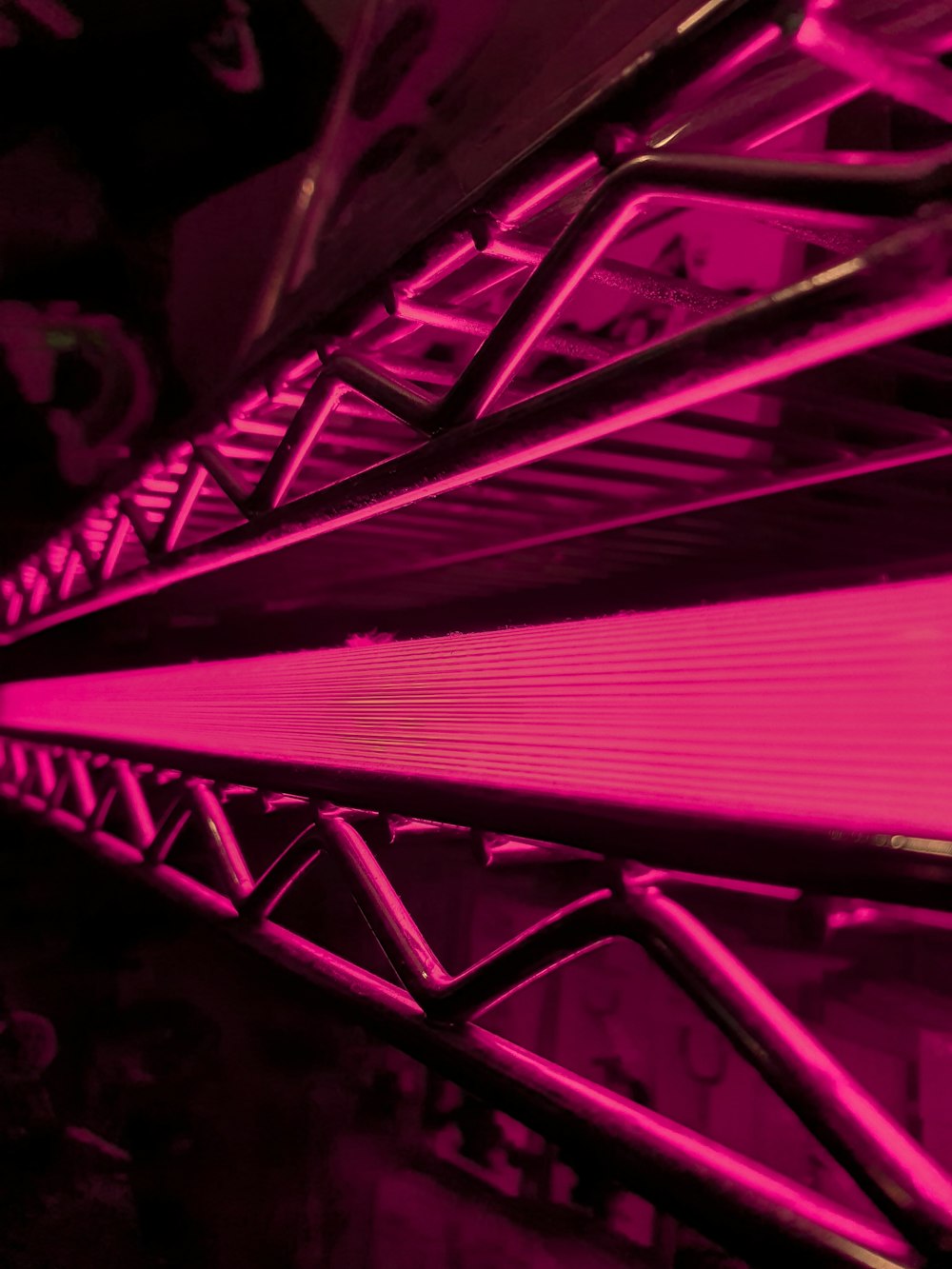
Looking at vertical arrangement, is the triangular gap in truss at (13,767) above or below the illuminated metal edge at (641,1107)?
below

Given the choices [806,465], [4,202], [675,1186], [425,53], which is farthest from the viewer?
[4,202]

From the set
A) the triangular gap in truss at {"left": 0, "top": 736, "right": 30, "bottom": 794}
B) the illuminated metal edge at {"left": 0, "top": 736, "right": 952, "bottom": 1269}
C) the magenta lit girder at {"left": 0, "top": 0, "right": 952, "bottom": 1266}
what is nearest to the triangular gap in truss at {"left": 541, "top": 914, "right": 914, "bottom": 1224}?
the illuminated metal edge at {"left": 0, "top": 736, "right": 952, "bottom": 1269}

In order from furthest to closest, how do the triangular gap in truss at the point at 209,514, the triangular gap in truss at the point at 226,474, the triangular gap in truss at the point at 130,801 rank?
the triangular gap in truss at the point at 209,514
the triangular gap in truss at the point at 130,801
the triangular gap in truss at the point at 226,474

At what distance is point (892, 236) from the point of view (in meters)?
0.48

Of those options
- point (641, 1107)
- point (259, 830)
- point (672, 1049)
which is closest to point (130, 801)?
point (259, 830)

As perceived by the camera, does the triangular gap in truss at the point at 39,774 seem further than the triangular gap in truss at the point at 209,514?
Yes

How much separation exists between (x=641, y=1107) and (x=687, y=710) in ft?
1.11

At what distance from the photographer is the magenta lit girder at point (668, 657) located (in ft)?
1.75

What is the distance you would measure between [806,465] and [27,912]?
9.33 feet

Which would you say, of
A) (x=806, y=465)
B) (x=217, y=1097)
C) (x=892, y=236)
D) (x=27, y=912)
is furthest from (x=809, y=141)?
(x=27, y=912)

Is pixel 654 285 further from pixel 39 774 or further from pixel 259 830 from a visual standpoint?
pixel 39 774

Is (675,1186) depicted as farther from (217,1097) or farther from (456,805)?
(217,1097)

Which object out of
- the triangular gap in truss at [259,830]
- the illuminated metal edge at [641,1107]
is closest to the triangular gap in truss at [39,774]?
the triangular gap in truss at [259,830]

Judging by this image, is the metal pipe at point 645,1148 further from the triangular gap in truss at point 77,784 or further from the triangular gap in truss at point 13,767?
the triangular gap in truss at point 13,767
